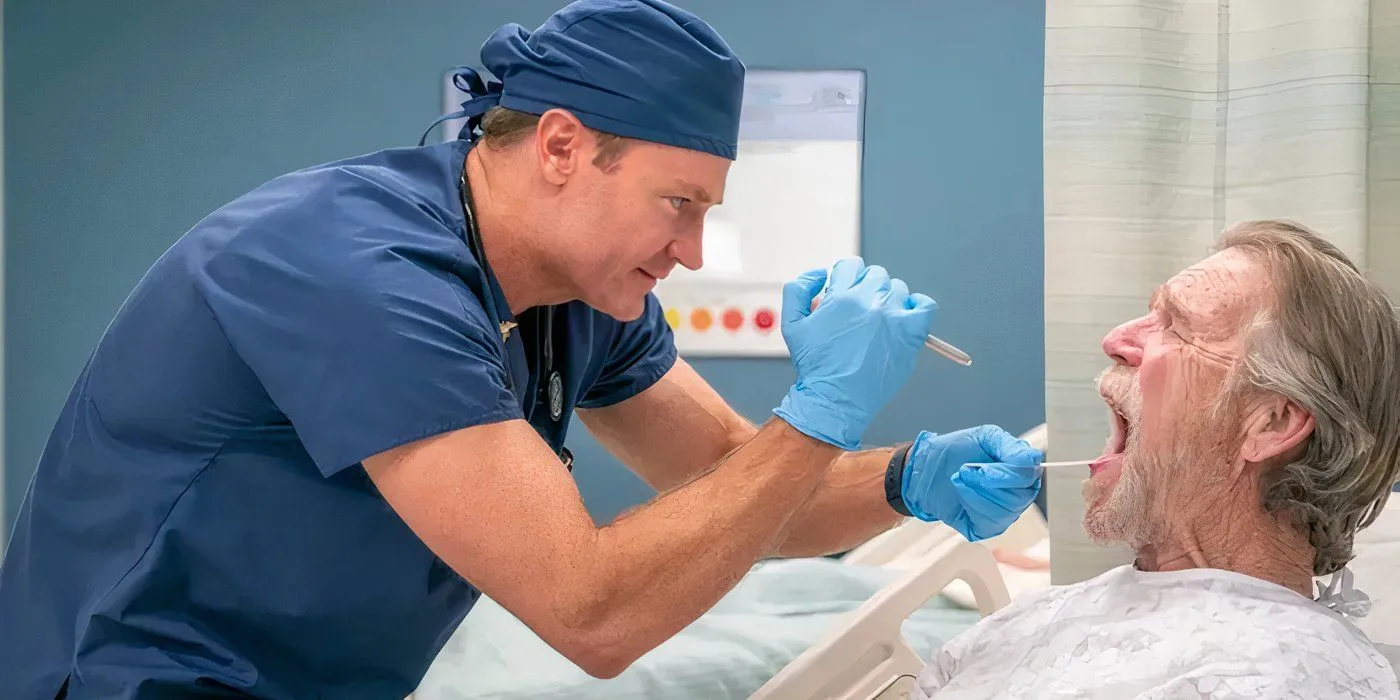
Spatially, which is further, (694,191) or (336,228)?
(694,191)

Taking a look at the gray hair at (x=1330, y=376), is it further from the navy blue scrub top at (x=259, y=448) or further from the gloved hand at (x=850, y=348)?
the navy blue scrub top at (x=259, y=448)

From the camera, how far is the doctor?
1070mm

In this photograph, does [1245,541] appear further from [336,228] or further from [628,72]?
[336,228]

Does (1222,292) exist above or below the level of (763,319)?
above

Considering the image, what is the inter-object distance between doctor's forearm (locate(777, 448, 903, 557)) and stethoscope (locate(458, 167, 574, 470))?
344 millimetres

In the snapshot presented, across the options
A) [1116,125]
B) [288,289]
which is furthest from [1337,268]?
[288,289]

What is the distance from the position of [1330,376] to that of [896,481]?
515 millimetres

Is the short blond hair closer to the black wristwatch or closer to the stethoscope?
the stethoscope

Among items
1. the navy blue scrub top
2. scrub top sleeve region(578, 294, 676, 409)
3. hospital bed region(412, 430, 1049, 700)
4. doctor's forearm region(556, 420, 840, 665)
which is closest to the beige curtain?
hospital bed region(412, 430, 1049, 700)

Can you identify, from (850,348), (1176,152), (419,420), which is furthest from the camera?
(1176,152)

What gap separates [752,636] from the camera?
211 centimetres

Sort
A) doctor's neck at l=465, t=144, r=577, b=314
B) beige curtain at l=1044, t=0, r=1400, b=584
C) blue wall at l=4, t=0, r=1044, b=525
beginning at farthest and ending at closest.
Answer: blue wall at l=4, t=0, r=1044, b=525 → beige curtain at l=1044, t=0, r=1400, b=584 → doctor's neck at l=465, t=144, r=577, b=314

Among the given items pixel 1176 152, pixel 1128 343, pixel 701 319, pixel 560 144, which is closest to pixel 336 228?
pixel 560 144

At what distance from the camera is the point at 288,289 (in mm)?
1098
